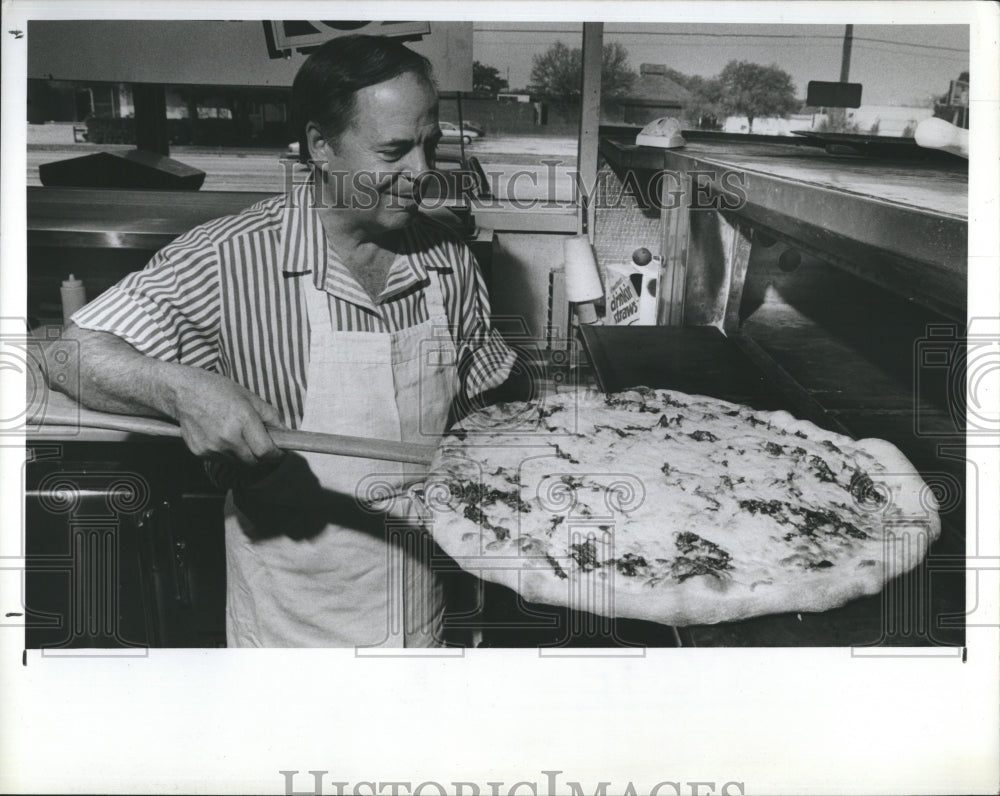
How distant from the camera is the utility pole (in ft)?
5.47

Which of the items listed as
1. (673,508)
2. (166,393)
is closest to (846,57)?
(673,508)

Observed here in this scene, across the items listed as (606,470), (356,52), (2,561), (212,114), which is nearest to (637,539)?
(606,470)

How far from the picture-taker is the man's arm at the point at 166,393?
135 centimetres

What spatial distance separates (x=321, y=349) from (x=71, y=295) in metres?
0.98

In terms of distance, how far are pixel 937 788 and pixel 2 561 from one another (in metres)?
1.90

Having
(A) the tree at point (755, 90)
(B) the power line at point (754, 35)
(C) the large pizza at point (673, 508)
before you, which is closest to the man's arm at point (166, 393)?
(C) the large pizza at point (673, 508)

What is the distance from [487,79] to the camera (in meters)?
2.03

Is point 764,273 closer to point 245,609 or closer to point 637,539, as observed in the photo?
point 637,539

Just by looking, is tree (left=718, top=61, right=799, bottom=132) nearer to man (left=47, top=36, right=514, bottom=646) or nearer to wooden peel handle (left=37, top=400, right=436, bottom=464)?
man (left=47, top=36, right=514, bottom=646)

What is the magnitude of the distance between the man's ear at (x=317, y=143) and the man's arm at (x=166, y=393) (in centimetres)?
50

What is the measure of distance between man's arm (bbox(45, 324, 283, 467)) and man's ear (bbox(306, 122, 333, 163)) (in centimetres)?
50

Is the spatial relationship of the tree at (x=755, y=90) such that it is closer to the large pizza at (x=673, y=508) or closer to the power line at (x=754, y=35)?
the power line at (x=754, y=35)

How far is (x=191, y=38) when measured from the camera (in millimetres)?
1984

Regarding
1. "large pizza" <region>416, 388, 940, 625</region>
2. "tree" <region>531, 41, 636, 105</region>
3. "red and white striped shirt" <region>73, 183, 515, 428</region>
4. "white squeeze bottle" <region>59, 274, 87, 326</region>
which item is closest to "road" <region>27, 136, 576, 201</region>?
"tree" <region>531, 41, 636, 105</region>
